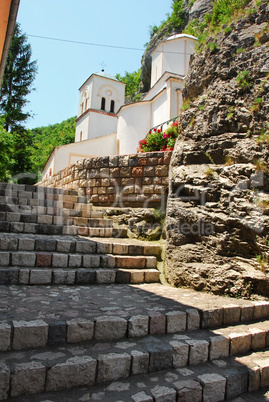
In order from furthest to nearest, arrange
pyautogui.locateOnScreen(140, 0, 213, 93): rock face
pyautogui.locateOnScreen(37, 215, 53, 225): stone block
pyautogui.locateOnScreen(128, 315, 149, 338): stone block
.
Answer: pyautogui.locateOnScreen(140, 0, 213, 93): rock face < pyautogui.locateOnScreen(37, 215, 53, 225): stone block < pyautogui.locateOnScreen(128, 315, 149, 338): stone block

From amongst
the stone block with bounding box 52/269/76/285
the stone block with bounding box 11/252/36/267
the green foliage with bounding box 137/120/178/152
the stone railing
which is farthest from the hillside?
the stone block with bounding box 52/269/76/285

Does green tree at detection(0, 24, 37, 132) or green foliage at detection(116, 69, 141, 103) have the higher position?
green foliage at detection(116, 69, 141, 103)

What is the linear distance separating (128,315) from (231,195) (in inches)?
88.4

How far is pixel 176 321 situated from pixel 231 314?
0.76 metres

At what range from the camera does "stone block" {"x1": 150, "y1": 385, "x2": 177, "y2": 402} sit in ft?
6.70

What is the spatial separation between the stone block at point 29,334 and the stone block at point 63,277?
1.52m

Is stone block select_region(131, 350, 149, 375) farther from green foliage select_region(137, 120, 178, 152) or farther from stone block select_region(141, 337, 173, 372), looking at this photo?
green foliage select_region(137, 120, 178, 152)

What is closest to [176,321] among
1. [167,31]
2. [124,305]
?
[124,305]

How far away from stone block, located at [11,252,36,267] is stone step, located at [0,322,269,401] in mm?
1836

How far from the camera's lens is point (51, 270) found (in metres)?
3.87

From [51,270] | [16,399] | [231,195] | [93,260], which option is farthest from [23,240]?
[231,195]

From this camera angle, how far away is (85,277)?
402cm

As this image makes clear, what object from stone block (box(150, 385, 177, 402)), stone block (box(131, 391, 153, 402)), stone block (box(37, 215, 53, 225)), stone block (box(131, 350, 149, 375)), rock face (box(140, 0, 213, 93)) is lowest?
stone block (box(150, 385, 177, 402))

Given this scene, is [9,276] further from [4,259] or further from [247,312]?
[247,312]
